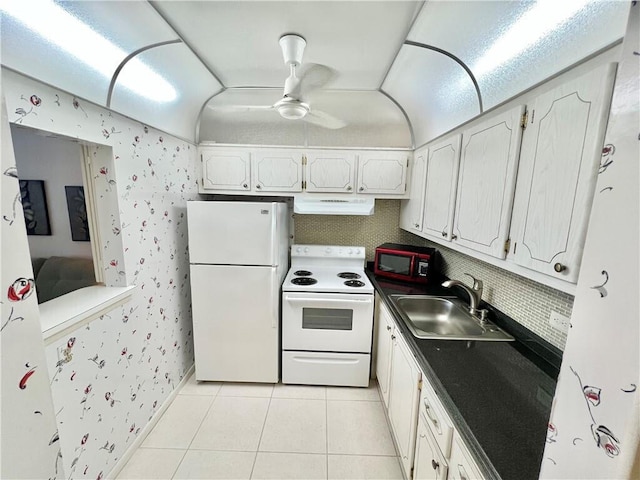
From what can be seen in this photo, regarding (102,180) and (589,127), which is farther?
(102,180)

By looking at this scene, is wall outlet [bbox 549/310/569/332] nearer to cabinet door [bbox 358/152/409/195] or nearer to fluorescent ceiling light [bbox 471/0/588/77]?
fluorescent ceiling light [bbox 471/0/588/77]

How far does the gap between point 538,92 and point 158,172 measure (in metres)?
2.19

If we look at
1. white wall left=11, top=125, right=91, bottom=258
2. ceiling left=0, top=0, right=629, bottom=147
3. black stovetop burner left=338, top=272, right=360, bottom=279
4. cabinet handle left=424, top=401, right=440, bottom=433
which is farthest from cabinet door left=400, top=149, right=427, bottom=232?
white wall left=11, top=125, right=91, bottom=258

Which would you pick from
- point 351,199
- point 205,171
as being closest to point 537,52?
point 351,199

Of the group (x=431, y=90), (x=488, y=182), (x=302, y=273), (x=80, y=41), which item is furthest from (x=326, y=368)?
(x=80, y=41)

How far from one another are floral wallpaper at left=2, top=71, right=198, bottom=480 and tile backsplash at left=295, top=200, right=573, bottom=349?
128cm

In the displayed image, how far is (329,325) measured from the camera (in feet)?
7.24

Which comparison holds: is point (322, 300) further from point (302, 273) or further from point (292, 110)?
point (292, 110)

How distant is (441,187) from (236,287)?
5.65 ft

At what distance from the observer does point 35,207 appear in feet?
7.61

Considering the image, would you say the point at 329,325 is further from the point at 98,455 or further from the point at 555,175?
the point at 555,175

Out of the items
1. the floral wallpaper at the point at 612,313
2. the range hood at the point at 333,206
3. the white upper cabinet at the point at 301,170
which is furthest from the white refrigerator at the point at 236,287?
the floral wallpaper at the point at 612,313

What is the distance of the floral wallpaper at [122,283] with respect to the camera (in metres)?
1.20

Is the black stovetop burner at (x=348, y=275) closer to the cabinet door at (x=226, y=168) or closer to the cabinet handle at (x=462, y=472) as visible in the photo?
the cabinet door at (x=226, y=168)
